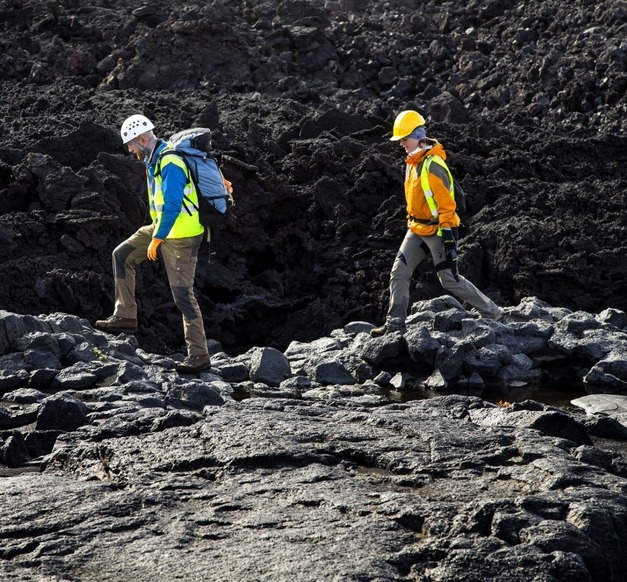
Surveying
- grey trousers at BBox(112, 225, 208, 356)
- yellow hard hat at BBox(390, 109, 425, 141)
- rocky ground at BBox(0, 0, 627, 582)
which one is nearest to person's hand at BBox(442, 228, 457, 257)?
rocky ground at BBox(0, 0, 627, 582)

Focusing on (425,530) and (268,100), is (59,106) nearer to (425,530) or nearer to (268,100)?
(268,100)

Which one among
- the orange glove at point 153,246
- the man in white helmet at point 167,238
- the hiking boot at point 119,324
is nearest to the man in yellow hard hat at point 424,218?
the man in white helmet at point 167,238

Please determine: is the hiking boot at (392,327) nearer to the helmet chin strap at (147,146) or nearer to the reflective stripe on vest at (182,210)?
the reflective stripe on vest at (182,210)

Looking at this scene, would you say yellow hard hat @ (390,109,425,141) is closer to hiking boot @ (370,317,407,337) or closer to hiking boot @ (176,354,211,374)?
hiking boot @ (370,317,407,337)

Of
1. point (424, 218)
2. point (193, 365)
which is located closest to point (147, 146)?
point (193, 365)

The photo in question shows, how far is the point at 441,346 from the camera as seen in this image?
948 centimetres

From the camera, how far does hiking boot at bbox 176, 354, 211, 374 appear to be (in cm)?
861

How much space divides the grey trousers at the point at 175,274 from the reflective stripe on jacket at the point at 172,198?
135 mm

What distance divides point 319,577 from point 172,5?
19469 mm

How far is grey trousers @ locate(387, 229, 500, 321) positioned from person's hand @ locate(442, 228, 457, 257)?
5cm

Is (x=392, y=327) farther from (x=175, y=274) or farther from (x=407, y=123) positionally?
(x=175, y=274)

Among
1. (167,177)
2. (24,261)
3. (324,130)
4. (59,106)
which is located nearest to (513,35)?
(324,130)

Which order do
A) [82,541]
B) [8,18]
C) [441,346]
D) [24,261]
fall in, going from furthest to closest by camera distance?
[8,18], [24,261], [441,346], [82,541]

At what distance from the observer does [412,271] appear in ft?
32.2
